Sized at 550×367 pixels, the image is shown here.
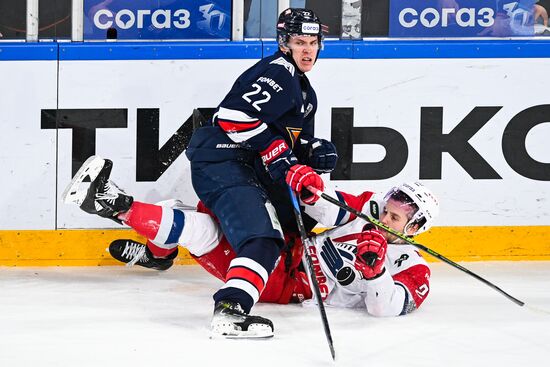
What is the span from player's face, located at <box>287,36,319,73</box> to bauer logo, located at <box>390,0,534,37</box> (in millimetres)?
925

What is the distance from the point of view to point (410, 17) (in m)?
4.96

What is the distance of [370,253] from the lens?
144 inches

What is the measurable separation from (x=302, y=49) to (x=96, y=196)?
93cm

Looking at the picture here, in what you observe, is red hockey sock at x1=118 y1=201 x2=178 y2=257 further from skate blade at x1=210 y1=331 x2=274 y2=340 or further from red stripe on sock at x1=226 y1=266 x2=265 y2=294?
skate blade at x1=210 y1=331 x2=274 y2=340

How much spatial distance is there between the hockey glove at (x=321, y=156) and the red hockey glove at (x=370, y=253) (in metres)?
0.58

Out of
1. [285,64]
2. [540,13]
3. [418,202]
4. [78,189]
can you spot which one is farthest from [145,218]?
[540,13]

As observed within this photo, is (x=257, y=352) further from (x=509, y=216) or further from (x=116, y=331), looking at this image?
(x=509, y=216)

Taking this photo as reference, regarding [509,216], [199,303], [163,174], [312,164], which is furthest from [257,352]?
[509,216]

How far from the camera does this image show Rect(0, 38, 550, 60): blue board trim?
15.5 feet

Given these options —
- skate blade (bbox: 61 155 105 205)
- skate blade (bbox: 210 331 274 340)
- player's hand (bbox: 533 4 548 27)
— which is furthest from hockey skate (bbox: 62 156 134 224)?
player's hand (bbox: 533 4 548 27)

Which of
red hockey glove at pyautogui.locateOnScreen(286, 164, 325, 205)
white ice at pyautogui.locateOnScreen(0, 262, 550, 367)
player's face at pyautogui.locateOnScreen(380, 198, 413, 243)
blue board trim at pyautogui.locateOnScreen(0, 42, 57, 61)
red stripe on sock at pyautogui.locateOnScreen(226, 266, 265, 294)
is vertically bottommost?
white ice at pyautogui.locateOnScreen(0, 262, 550, 367)

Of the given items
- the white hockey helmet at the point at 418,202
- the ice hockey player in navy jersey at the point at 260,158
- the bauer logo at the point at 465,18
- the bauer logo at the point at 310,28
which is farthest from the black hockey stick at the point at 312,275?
the bauer logo at the point at 465,18

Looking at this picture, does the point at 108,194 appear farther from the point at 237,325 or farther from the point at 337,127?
the point at 337,127

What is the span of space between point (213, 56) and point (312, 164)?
0.84 meters
